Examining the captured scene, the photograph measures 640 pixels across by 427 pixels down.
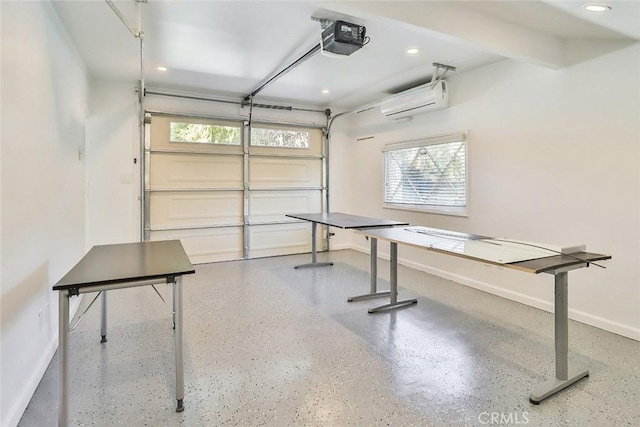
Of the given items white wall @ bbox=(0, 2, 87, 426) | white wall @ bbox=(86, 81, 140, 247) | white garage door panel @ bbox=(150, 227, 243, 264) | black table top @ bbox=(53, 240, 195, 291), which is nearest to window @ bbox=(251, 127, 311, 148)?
white garage door panel @ bbox=(150, 227, 243, 264)

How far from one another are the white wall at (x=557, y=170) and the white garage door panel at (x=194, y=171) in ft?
10.1

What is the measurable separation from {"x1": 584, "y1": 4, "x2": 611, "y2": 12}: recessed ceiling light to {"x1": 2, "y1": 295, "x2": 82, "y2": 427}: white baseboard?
4121 mm

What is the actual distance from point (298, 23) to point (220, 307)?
9.09ft

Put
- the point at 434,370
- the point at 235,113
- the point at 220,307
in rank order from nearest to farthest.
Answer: the point at 434,370 < the point at 220,307 < the point at 235,113

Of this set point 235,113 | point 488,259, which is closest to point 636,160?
point 488,259

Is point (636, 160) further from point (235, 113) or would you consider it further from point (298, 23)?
point (235, 113)

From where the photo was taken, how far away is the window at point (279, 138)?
573 cm

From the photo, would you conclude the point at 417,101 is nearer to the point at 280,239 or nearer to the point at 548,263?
the point at 548,263

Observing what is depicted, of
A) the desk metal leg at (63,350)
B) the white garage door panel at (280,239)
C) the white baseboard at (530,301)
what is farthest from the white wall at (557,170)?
the desk metal leg at (63,350)

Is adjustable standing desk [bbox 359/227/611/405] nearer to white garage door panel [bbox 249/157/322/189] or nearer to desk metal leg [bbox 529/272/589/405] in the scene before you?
desk metal leg [bbox 529/272/589/405]

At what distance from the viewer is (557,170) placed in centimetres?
320

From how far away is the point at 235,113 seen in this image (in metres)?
5.50

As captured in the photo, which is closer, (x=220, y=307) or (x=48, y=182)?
(x=48, y=182)

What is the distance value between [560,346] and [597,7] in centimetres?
222
